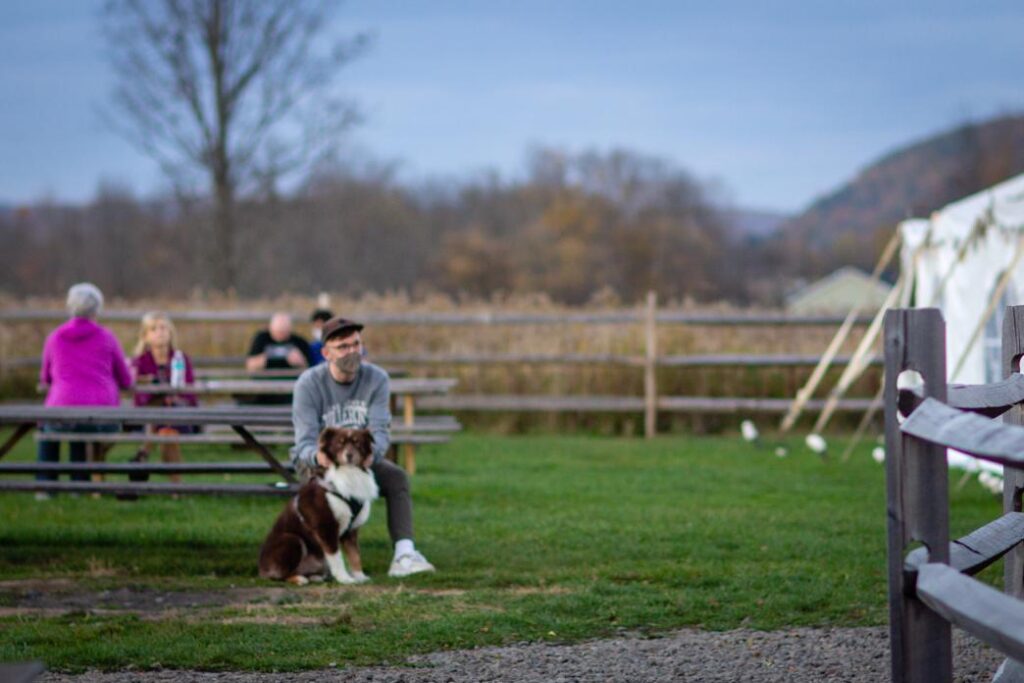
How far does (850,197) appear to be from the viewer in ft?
→ 222

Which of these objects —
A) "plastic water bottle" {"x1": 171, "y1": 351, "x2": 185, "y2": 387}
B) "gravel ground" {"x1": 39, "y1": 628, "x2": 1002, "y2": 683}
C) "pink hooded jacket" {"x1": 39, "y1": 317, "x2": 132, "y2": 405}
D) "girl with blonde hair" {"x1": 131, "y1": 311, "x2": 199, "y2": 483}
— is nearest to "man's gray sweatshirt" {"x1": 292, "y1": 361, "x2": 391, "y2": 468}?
"gravel ground" {"x1": 39, "y1": 628, "x2": 1002, "y2": 683}

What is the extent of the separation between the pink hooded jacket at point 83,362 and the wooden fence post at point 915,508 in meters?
8.08

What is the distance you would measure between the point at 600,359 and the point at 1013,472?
13054 millimetres

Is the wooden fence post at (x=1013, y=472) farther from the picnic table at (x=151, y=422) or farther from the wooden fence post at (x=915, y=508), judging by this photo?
the picnic table at (x=151, y=422)

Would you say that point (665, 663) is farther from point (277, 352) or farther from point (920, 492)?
point (277, 352)

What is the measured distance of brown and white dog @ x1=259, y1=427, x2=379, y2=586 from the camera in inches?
286

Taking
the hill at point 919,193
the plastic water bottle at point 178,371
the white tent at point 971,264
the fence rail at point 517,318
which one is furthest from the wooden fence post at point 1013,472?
the hill at point 919,193

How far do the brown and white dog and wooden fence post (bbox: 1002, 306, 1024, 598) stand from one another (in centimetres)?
360

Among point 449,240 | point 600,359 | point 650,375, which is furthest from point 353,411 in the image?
point 449,240

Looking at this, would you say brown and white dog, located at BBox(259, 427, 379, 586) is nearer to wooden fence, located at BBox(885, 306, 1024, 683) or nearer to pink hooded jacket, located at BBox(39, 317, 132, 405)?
pink hooded jacket, located at BBox(39, 317, 132, 405)

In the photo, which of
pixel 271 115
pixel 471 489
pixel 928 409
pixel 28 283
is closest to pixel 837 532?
pixel 471 489

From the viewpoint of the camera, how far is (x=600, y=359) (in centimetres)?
1766

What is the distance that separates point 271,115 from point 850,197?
45140 millimetres

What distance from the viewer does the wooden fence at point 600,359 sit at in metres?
17.2
